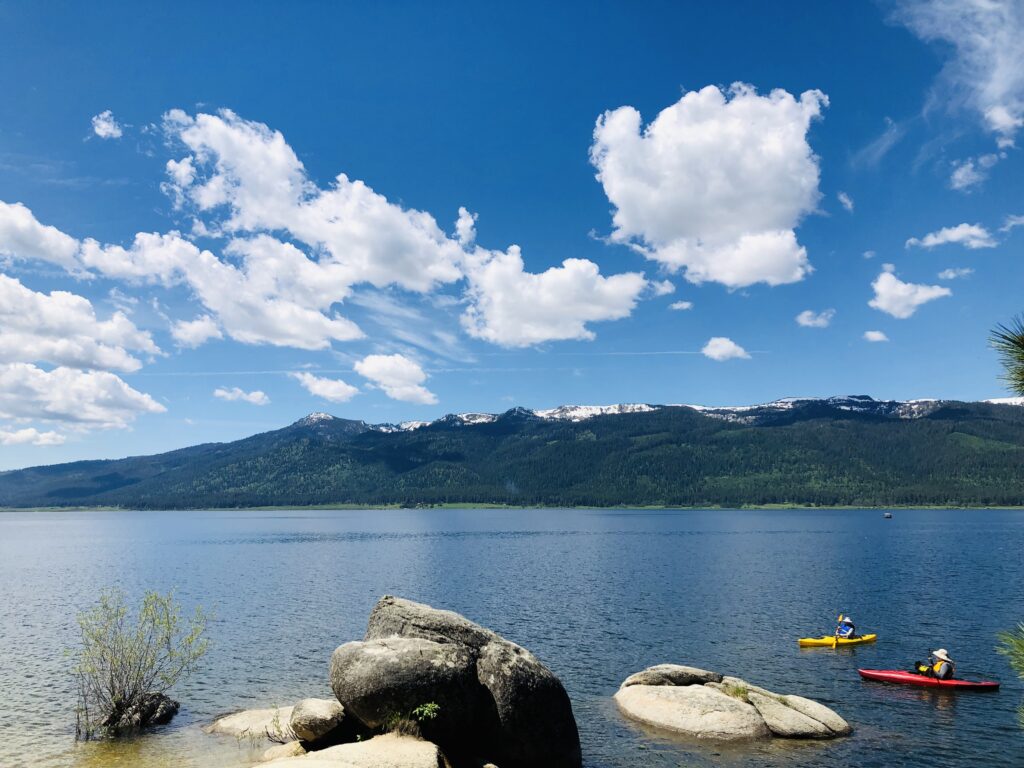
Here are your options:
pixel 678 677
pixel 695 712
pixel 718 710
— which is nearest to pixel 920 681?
pixel 678 677

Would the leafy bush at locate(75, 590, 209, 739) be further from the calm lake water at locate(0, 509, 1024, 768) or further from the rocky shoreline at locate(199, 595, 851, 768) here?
the rocky shoreline at locate(199, 595, 851, 768)

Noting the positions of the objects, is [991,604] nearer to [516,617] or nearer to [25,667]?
[516,617]

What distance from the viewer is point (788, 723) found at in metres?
33.6

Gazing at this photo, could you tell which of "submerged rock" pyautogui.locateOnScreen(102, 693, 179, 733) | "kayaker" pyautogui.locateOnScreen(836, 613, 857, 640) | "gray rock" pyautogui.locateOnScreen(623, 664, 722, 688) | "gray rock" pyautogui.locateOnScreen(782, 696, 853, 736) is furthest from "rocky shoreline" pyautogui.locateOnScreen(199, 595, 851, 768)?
"kayaker" pyautogui.locateOnScreen(836, 613, 857, 640)

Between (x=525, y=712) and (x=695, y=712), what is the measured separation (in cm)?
1272

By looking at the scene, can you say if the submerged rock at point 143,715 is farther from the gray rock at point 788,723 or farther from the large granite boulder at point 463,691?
the gray rock at point 788,723

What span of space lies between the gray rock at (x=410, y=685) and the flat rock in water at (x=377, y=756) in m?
1.18

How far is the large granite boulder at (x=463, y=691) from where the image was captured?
2555 cm

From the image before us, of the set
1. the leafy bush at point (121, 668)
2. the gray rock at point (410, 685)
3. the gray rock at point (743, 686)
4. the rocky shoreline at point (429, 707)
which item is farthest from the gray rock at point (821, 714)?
the leafy bush at point (121, 668)

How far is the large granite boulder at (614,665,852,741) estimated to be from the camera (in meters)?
33.4

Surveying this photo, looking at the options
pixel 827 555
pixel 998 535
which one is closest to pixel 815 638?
pixel 827 555

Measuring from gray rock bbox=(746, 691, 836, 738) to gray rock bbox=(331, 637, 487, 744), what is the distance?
55.6 ft

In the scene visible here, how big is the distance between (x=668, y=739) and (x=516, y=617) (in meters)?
37.0

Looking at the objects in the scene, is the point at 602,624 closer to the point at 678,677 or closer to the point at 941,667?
the point at 678,677
